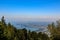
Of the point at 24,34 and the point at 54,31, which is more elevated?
the point at 54,31

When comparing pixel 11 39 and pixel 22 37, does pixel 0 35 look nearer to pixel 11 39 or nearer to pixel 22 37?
pixel 11 39

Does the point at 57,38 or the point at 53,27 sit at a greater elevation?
the point at 53,27

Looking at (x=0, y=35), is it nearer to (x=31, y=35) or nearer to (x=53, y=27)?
(x=53, y=27)

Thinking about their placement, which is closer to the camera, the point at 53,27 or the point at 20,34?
the point at 53,27

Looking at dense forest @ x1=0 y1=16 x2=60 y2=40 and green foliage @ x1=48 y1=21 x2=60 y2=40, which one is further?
green foliage @ x1=48 y1=21 x2=60 y2=40

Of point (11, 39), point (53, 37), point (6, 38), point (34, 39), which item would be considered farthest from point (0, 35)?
point (34, 39)

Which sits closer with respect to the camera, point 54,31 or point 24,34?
point 54,31

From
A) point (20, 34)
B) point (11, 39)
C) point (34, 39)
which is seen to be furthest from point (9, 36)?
point (34, 39)

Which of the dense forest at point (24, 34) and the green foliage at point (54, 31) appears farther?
the green foliage at point (54, 31)

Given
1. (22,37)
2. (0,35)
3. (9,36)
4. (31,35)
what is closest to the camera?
(0,35)

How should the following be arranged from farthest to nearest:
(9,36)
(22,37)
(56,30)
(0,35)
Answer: (22,37)
(56,30)
(9,36)
(0,35)
